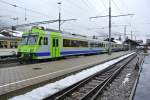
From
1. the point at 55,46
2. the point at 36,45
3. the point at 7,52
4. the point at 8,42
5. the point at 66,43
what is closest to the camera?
the point at 36,45

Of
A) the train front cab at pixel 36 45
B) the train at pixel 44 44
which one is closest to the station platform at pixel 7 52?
the train at pixel 44 44

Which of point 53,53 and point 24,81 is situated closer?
point 24,81

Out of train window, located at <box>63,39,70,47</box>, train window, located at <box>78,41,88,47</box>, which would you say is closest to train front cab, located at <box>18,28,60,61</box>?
train window, located at <box>63,39,70,47</box>

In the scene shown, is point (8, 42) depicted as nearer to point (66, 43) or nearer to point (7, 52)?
point (7, 52)

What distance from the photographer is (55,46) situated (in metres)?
24.7

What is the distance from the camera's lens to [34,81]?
11.5 metres

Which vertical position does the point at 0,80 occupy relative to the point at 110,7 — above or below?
below

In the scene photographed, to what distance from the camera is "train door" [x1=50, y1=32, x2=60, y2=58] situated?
2406 cm

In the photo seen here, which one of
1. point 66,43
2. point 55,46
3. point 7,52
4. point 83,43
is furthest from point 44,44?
point 83,43

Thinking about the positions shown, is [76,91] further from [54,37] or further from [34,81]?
[54,37]

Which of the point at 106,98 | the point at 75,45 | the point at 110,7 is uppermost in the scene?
the point at 110,7

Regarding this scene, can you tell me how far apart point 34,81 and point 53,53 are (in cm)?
1288

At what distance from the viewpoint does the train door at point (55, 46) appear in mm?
24058

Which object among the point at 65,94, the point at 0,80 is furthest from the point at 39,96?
the point at 0,80
